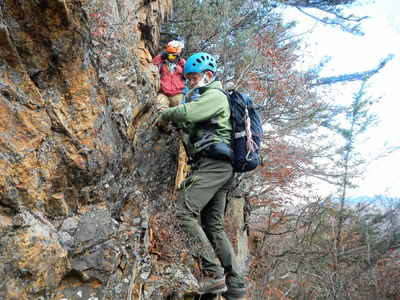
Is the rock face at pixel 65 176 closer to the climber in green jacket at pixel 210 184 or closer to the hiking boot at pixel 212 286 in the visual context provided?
the hiking boot at pixel 212 286

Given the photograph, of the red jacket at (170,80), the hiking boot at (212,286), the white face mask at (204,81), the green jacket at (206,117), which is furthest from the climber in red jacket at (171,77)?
the hiking boot at (212,286)

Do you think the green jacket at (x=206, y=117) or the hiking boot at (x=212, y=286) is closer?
the hiking boot at (x=212, y=286)

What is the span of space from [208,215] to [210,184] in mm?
522

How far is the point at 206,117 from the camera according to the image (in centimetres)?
326

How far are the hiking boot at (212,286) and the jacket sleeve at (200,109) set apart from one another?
1.68 m

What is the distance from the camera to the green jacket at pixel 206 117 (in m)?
3.23

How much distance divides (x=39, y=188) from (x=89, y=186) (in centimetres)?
57

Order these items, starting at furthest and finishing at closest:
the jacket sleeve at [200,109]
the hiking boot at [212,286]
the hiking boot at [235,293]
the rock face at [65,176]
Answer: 1. the hiking boot at [235,293]
2. the jacket sleeve at [200,109]
3. the hiking boot at [212,286]
4. the rock face at [65,176]

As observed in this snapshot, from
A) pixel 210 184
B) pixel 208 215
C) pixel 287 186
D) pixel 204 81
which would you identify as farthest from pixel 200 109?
pixel 287 186

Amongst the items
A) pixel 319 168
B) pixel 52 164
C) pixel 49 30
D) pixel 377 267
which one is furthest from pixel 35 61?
pixel 319 168

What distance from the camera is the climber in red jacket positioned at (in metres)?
5.88

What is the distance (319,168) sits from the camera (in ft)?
38.8

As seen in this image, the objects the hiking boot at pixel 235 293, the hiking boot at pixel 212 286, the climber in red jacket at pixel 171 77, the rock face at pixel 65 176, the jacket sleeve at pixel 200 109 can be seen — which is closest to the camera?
the rock face at pixel 65 176

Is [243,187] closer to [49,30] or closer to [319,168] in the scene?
[49,30]
